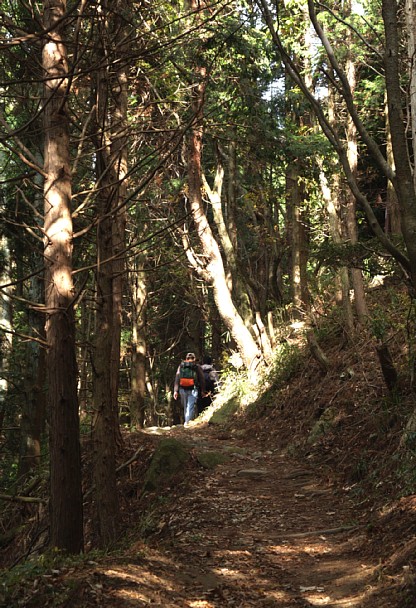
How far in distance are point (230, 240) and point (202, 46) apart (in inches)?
298

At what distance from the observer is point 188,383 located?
1664 cm

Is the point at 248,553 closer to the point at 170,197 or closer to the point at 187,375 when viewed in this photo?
the point at 187,375

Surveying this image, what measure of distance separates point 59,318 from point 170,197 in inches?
501

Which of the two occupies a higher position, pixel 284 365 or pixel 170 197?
pixel 170 197

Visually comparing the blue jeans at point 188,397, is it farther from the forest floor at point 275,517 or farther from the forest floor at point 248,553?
the forest floor at point 248,553

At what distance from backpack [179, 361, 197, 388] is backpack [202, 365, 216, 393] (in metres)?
1.47

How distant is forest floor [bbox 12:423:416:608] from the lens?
4.61 metres

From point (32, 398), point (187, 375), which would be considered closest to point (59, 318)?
point (32, 398)

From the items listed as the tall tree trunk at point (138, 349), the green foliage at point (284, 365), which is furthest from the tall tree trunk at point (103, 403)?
the tall tree trunk at point (138, 349)

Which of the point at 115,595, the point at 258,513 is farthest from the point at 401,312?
the point at 115,595

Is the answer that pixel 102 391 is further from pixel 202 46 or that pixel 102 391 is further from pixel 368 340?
pixel 202 46

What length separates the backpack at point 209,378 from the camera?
18.2 metres

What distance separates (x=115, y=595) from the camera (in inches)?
173

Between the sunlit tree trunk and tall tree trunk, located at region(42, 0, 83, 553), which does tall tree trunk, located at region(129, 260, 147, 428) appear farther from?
tall tree trunk, located at region(42, 0, 83, 553)
